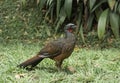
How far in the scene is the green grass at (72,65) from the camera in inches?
196

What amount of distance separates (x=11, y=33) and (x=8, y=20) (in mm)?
693

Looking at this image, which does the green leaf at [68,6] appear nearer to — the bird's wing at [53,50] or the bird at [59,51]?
the bird at [59,51]

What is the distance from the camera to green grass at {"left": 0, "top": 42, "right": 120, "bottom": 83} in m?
4.99

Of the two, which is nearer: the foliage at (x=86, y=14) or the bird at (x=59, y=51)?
the bird at (x=59, y=51)

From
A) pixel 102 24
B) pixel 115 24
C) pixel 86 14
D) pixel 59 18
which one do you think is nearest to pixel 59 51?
pixel 102 24

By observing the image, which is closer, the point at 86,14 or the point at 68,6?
the point at 68,6

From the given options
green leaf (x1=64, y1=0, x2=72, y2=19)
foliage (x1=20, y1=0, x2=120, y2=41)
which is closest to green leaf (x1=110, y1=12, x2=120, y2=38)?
foliage (x1=20, y1=0, x2=120, y2=41)

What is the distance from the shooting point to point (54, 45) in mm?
5398

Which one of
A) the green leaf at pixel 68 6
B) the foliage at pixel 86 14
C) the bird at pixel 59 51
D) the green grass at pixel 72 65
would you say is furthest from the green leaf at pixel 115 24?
the bird at pixel 59 51

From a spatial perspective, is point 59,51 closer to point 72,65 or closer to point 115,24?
point 72,65

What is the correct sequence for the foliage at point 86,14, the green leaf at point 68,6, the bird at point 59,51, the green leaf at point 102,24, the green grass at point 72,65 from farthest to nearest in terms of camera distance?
the green leaf at point 68,6, the foliage at point 86,14, the green leaf at point 102,24, the bird at point 59,51, the green grass at point 72,65

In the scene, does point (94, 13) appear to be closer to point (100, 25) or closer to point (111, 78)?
point (100, 25)

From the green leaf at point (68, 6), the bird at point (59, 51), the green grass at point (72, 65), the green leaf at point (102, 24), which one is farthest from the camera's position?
the green leaf at point (68, 6)

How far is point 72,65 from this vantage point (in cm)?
595
